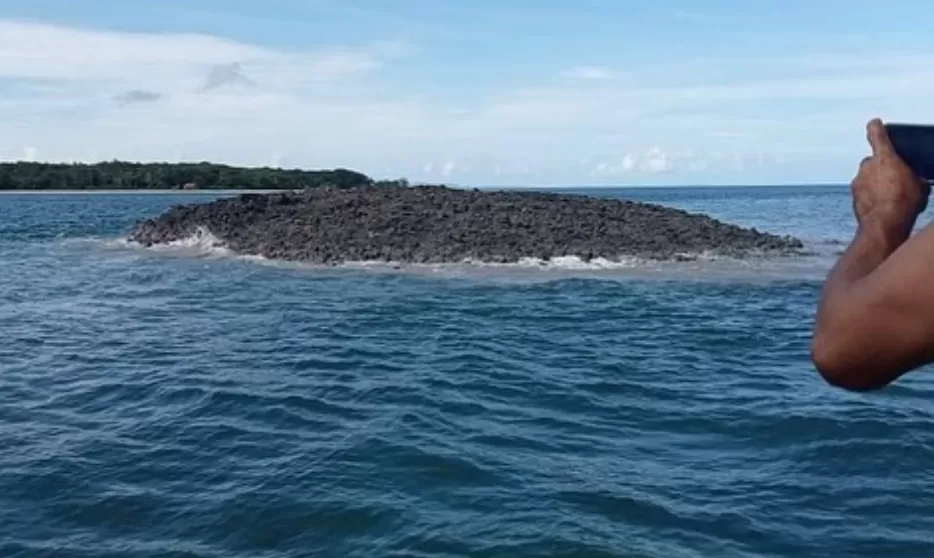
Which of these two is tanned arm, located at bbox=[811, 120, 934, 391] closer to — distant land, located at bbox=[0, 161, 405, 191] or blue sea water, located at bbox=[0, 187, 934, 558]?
blue sea water, located at bbox=[0, 187, 934, 558]

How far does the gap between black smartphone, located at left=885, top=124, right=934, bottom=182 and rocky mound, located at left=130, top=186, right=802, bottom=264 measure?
100 ft

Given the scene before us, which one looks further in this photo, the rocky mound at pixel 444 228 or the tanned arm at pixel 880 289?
the rocky mound at pixel 444 228

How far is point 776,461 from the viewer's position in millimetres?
11422

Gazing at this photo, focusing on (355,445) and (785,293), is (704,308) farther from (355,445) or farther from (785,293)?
(355,445)

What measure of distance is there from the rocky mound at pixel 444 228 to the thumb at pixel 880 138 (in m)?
30.5

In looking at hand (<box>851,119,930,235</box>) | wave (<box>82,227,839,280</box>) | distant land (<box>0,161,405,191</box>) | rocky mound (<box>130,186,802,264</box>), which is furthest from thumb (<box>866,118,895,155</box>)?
distant land (<box>0,161,405,191</box>)

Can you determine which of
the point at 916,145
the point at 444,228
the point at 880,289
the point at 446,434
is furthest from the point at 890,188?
the point at 444,228

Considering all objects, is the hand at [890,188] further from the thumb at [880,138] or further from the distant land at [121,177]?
the distant land at [121,177]

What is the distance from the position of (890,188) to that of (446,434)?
988 cm

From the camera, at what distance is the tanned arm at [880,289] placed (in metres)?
2.46

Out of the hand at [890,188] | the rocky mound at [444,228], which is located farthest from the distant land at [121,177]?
the hand at [890,188]

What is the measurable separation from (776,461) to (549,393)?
13.7ft

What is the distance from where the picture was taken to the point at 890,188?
2.80m

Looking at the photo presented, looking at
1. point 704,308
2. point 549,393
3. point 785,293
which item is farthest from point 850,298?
point 785,293
